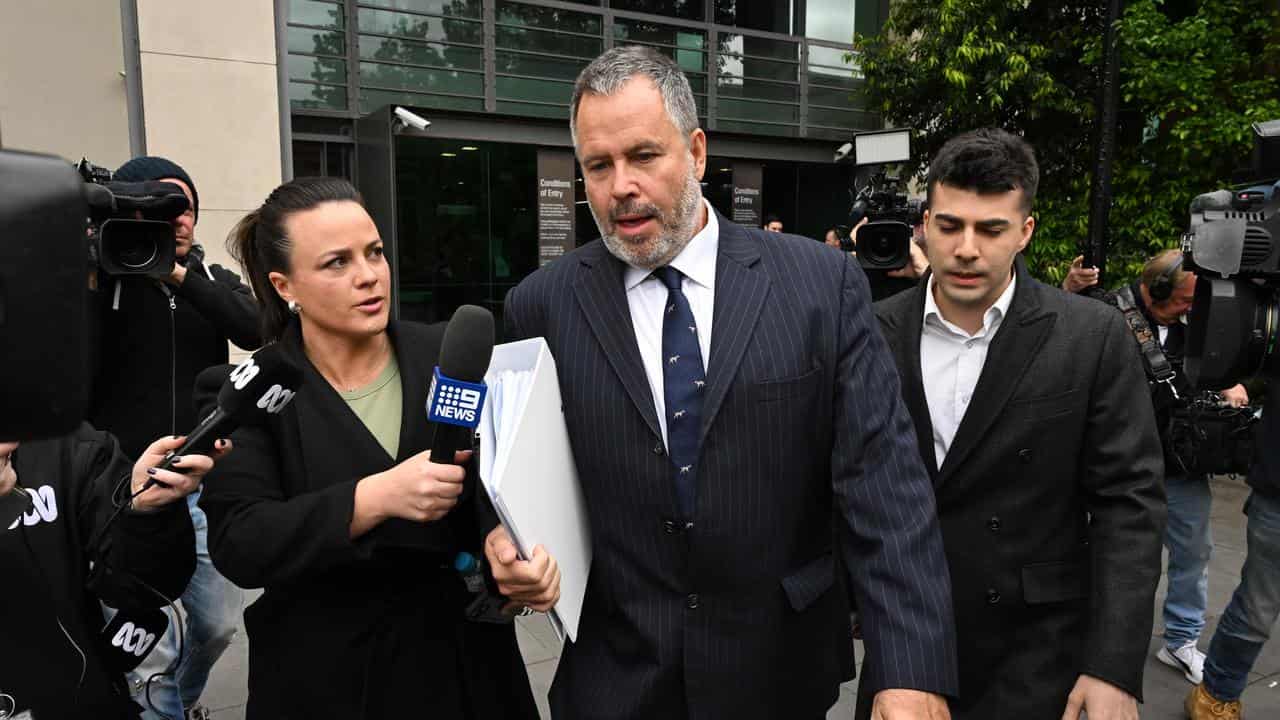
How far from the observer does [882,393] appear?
176 centimetres

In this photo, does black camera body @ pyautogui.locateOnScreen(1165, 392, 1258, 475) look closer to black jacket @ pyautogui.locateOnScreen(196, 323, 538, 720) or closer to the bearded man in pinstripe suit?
the bearded man in pinstripe suit

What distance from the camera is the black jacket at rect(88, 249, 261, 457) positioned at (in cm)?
342

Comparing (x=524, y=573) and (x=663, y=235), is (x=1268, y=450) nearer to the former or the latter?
(x=663, y=235)

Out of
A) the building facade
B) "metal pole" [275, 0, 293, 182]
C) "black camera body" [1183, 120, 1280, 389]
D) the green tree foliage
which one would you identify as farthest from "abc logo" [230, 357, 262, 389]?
the green tree foliage

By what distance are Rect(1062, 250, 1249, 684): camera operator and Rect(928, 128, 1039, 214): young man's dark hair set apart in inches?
84.1

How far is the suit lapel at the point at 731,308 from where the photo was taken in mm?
1707

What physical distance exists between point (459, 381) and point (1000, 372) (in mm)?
1478

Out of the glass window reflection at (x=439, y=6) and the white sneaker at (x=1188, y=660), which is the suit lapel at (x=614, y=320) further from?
the glass window reflection at (x=439, y=6)

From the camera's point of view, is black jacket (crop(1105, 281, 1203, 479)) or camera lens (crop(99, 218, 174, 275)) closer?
camera lens (crop(99, 218, 174, 275))

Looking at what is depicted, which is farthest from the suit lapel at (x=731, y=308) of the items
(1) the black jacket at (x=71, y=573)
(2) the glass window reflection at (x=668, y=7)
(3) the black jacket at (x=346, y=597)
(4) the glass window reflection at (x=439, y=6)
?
(2) the glass window reflection at (x=668, y=7)

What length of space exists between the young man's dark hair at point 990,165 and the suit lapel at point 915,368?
29 cm

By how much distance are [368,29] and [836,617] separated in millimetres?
11255

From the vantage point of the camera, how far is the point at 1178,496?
4.38m

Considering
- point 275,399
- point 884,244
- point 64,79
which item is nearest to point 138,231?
point 275,399
